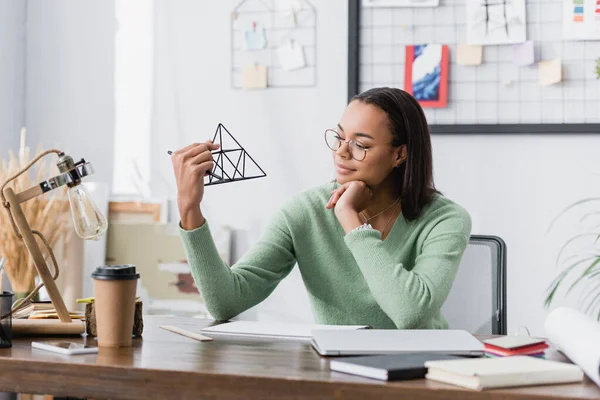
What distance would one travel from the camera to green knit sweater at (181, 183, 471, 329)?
1669 mm

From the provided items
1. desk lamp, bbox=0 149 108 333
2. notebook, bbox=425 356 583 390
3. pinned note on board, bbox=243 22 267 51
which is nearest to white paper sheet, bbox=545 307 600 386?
notebook, bbox=425 356 583 390

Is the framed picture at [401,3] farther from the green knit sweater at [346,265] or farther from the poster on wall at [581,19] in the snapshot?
the green knit sweater at [346,265]

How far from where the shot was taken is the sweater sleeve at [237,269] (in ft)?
5.79

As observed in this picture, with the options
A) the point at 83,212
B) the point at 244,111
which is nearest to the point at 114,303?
the point at 83,212

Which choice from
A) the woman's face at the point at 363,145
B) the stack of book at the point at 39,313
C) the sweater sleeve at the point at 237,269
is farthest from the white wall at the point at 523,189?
the stack of book at the point at 39,313

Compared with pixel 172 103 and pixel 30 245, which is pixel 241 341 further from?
pixel 172 103

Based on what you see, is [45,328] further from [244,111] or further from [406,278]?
[244,111]

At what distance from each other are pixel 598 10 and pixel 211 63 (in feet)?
4.60

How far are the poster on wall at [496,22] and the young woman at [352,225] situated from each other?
3.03ft

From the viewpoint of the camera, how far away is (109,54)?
3.16 metres

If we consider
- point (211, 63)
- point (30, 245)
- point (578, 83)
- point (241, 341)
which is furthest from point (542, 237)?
point (30, 245)

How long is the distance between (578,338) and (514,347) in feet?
0.36

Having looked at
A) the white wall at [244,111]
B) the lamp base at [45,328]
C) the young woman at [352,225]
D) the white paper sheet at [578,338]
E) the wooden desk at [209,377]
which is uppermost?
the white wall at [244,111]

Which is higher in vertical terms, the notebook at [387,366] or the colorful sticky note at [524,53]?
the colorful sticky note at [524,53]
